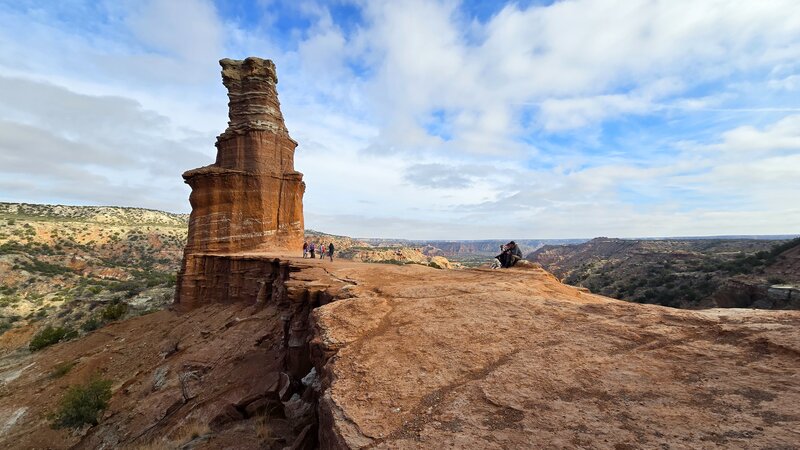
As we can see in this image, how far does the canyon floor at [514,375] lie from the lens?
13.5 feet

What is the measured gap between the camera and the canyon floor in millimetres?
4125

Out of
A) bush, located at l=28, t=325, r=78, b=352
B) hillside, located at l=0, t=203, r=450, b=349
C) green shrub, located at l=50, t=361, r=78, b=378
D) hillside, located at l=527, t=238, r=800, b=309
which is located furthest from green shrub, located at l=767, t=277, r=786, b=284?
bush, located at l=28, t=325, r=78, b=352

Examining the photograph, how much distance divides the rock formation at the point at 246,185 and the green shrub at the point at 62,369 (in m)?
6.22

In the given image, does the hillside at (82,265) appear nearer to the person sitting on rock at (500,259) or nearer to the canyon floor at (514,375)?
the person sitting on rock at (500,259)

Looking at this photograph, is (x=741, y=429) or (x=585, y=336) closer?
(x=741, y=429)

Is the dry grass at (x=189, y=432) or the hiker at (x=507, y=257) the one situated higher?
the hiker at (x=507, y=257)

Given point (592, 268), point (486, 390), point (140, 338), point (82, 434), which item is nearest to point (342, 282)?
point (486, 390)

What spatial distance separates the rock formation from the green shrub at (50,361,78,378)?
622cm

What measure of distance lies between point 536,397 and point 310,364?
631 centimetres

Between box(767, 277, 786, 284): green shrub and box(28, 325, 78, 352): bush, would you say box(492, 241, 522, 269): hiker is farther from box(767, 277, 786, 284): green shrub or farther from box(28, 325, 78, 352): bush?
box(767, 277, 786, 284): green shrub

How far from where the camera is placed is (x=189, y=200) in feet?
80.6

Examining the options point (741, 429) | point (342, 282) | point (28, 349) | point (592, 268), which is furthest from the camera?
point (592, 268)

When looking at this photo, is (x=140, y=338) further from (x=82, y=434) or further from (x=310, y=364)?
(x=310, y=364)

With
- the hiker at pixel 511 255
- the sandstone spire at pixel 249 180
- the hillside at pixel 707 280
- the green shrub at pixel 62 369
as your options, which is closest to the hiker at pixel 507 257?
the hiker at pixel 511 255
